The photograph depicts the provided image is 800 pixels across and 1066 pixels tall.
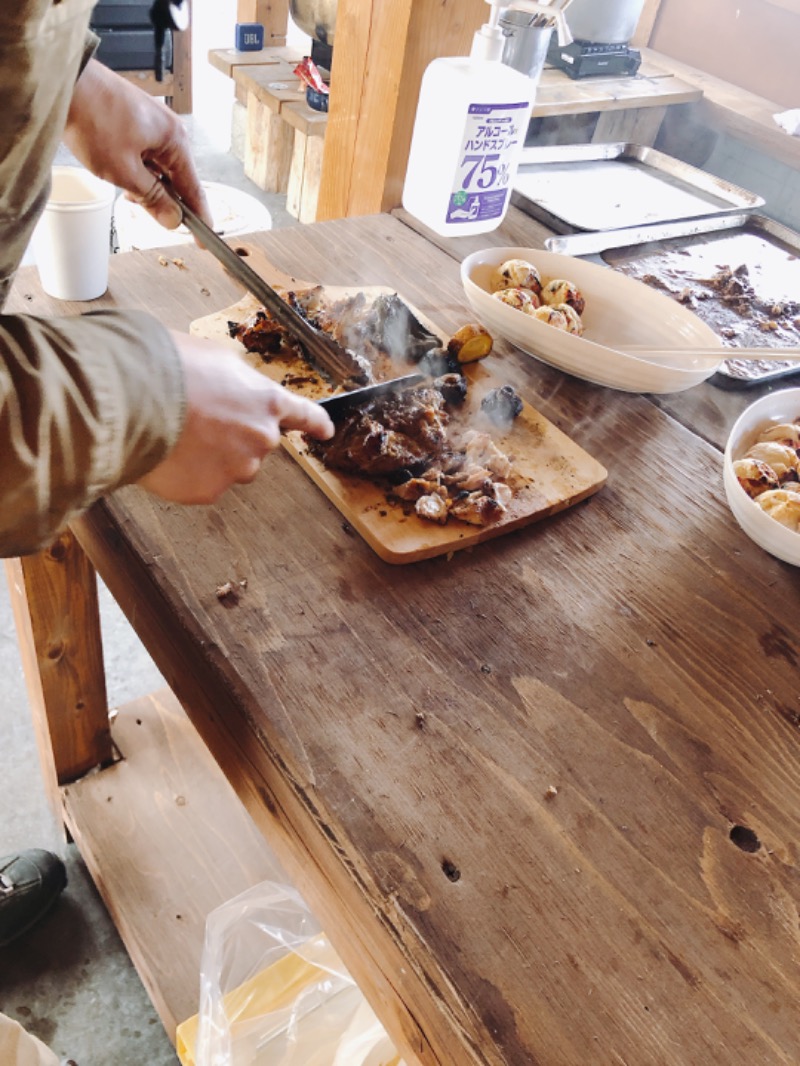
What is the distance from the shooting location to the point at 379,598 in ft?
2.89

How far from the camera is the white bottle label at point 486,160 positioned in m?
1.34

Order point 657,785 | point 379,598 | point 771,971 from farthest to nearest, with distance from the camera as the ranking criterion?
point 379,598, point 657,785, point 771,971

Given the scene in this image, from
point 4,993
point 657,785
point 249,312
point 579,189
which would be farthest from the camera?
point 579,189

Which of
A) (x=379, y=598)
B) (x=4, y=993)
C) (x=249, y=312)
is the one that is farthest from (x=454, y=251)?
(x=4, y=993)

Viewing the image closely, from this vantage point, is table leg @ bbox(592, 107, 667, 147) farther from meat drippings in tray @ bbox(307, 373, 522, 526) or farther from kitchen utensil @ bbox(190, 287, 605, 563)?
meat drippings in tray @ bbox(307, 373, 522, 526)

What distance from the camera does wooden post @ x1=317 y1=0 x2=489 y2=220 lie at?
1538 mm

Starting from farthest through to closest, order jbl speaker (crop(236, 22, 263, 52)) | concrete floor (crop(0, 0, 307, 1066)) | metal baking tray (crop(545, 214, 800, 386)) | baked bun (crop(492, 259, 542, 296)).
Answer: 1. jbl speaker (crop(236, 22, 263, 52))
2. metal baking tray (crop(545, 214, 800, 386))
3. concrete floor (crop(0, 0, 307, 1066))
4. baked bun (crop(492, 259, 542, 296))

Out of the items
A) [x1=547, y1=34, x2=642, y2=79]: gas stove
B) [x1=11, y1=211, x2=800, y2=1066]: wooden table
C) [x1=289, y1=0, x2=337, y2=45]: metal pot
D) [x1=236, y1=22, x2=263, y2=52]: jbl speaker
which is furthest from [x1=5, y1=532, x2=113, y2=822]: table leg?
[x1=236, y1=22, x2=263, y2=52]: jbl speaker

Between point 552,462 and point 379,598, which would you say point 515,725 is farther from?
point 552,462

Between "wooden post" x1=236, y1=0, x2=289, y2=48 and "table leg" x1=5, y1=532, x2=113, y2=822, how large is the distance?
10.6 ft

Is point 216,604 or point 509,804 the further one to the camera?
point 216,604

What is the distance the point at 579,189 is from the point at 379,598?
1.37 m

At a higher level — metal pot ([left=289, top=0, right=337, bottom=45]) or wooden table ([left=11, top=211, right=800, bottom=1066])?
metal pot ([left=289, top=0, right=337, bottom=45])

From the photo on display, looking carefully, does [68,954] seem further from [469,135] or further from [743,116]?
[743,116]
